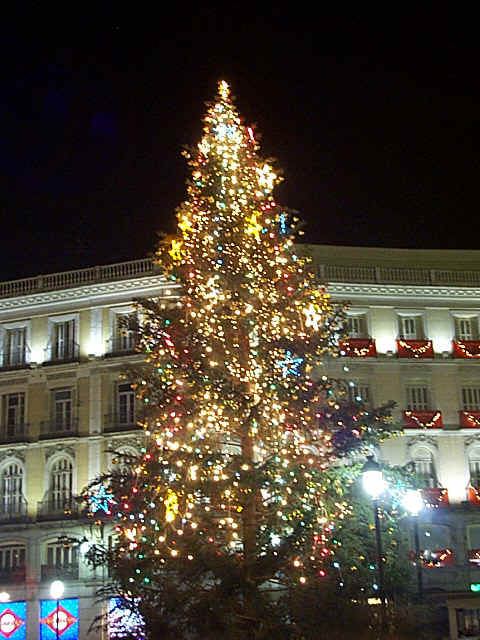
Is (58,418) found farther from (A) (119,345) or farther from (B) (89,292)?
(B) (89,292)

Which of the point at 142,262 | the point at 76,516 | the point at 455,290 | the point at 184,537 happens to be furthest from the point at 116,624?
the point at 455,290

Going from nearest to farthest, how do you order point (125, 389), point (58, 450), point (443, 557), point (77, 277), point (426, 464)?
point (443, 557) → point (426, 464) → point (58, 450) → point (125, 389) → point (77, 277)

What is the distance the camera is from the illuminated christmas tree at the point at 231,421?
23.4 meters

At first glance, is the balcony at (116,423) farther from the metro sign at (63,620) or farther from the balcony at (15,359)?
the metro sign at (63,620)

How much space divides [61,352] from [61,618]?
1333 cm

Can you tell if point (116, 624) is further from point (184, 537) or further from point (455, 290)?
point (455, 290)

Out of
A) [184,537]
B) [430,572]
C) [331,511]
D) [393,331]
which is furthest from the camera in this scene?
[393,331]

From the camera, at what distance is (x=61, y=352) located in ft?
169

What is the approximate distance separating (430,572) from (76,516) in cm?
1726

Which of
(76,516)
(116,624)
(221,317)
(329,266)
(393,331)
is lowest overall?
(116,624)

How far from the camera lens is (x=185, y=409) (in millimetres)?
25141

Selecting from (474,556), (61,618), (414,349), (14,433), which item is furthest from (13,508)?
(474,556)

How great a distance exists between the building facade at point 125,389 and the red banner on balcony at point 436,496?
0.21 ft

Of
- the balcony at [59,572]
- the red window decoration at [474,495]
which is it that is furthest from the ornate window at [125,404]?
the red window decoration at [474,495]
